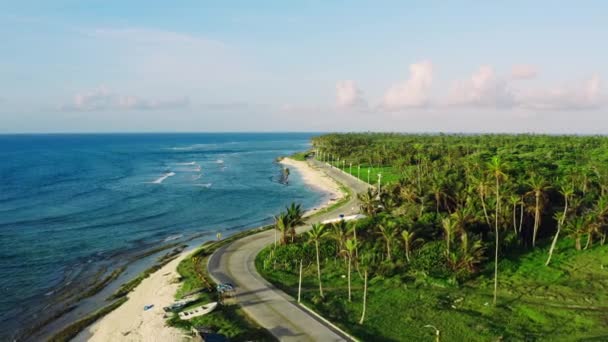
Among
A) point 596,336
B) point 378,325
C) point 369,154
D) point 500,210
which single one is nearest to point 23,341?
point 378,325

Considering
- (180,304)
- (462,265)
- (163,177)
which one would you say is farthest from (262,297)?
(163,177)

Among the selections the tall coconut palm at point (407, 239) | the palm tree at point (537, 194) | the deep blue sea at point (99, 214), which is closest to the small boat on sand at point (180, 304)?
the deep blue sea at point (99, 214)

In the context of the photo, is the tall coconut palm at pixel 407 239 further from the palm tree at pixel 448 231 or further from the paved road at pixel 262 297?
the paved road at pixel 262 297

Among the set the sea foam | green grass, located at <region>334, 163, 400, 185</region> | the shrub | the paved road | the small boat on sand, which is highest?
green grass, located at <region>334, 163, 400, 185</region>

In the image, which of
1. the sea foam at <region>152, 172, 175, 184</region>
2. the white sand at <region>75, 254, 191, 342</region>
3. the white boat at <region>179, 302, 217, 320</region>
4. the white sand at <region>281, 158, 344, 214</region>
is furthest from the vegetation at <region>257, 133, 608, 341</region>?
the sea foam at <region>152, 172, 175, 184</region>

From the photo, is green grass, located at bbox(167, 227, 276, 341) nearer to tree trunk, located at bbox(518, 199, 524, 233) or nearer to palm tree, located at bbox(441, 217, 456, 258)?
palm tree, located at bbox(441, 217, 456, 258)

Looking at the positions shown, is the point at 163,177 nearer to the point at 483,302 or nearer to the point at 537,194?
Result: the point at 537,194

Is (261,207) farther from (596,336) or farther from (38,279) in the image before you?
(596,336)
